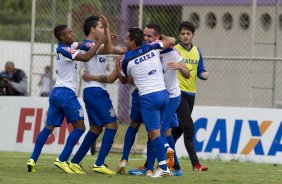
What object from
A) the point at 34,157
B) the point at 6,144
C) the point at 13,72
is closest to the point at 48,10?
the point at 13,72

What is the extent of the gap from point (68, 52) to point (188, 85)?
238cm

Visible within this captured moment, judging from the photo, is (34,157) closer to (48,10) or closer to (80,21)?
(48,10)

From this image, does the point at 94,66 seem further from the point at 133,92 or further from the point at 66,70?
the point at 133,92

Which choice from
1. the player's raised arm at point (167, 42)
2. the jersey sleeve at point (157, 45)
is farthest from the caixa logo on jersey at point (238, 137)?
the jersey sleeve at point (157, 45)

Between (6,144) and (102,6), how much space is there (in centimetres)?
576

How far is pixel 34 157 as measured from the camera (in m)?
14.1

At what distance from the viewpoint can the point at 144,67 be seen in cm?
1317

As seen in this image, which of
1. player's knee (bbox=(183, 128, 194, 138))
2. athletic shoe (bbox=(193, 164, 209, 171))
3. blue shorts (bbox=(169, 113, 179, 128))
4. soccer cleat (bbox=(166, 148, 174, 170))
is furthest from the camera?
player's knee (bbox=(183, 128, 194, 138))

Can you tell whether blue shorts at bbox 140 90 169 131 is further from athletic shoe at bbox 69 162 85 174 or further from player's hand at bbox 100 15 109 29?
athletic shoe at bbox 69 162 85 174

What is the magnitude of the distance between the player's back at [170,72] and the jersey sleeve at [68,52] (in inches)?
47.9

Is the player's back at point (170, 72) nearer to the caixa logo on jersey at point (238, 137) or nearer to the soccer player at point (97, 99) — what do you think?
the soccer player at point (97, 99)

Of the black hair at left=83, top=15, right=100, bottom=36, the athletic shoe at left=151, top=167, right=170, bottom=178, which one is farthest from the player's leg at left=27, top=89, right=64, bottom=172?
the athletic shoe at left=151, top=167, right=170, bottom=178

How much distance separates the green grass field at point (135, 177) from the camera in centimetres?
1273

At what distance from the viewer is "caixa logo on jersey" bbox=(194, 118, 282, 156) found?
731 inches
